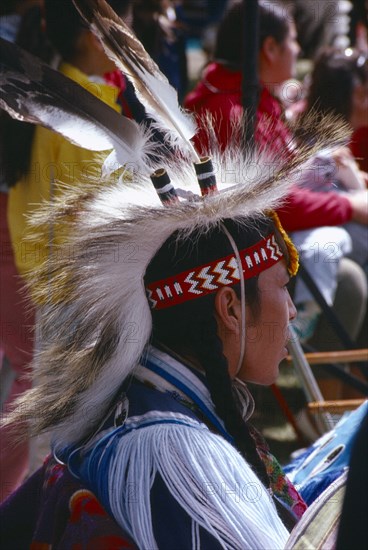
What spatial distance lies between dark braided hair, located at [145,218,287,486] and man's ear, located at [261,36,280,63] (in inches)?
80.6

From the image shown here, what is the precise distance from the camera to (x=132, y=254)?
1.53m

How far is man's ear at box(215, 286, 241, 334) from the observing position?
61.3 inches

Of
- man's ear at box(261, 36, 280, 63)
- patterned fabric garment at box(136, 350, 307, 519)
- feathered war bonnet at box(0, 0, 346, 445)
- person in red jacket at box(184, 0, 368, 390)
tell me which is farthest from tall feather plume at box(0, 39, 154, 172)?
man's ear at box(261, 36, 280, 63)

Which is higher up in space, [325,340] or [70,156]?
[70,156]

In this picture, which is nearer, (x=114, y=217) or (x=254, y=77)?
(x=114, y=217)

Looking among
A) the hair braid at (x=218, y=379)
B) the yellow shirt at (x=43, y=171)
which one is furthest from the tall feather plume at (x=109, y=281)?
the yellow shirt at (x=43, y=171)

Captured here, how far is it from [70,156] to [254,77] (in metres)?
0.63

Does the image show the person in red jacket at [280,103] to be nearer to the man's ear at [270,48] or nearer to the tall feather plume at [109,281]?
the man's ear at [270,48]

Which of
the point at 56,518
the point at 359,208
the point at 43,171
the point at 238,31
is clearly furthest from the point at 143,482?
the point at 238,31

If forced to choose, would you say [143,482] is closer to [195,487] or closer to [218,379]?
[195,487]

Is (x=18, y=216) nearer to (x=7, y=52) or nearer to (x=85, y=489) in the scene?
(x=7, y=52)

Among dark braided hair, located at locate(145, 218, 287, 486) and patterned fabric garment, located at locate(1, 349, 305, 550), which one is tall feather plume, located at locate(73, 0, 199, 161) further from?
patterned fabric garment, located at locate(1, 349, 305, 550)

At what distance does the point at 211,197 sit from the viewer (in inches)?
60.5

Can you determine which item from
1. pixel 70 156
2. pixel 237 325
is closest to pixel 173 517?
pixel 237 325
